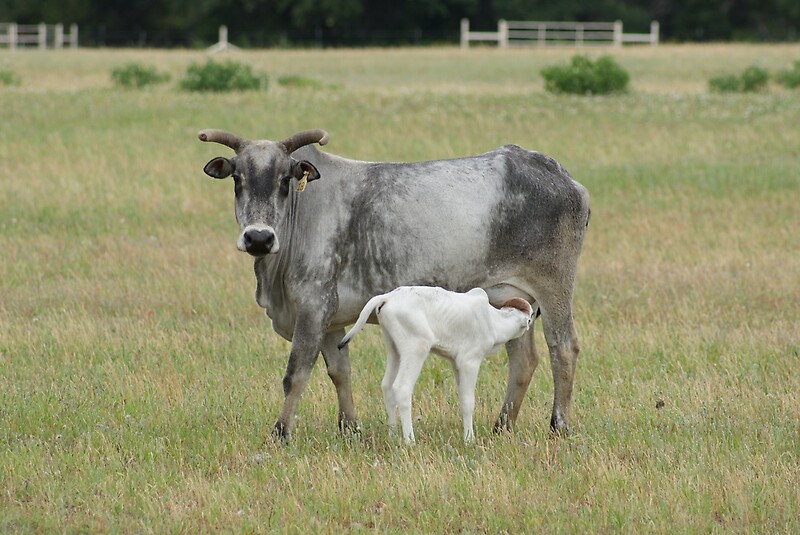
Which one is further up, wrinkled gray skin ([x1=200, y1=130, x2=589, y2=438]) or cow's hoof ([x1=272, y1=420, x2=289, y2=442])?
wrinkled gray skin ([x1=200, y1=130, x2=589, y2=438])

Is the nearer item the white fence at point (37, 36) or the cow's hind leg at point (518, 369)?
the cow's hind leg at point (518, 369)

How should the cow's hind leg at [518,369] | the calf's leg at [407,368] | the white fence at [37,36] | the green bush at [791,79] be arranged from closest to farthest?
the calf's leg at [407,368]
the cow's hind leg at [518,369]
the green bush at [791,79]
the white fence at [37,36]

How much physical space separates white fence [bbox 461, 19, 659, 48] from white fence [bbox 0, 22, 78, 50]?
68.5 ft

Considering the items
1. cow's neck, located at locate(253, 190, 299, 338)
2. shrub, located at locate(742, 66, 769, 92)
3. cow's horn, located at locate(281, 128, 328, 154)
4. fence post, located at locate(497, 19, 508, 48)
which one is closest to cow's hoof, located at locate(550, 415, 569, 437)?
cow's neck, located at locate(253, 190, 299, 338)

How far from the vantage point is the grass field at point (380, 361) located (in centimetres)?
743

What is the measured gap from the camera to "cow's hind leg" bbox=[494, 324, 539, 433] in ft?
30.7

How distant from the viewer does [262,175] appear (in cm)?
851

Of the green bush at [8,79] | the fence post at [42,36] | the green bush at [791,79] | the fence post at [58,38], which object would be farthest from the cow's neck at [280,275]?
the fence post at [58,38]

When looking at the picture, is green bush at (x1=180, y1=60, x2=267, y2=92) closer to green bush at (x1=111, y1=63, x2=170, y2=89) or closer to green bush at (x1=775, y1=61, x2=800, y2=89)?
green bush at (x1=111, y1=63, x2=170, y2=89)

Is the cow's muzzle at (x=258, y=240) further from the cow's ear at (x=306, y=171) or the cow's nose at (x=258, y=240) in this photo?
the cow's ear at (x=306, y=171)

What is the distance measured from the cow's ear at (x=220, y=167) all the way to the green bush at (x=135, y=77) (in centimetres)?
2797

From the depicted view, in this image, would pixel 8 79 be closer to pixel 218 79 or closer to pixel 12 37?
pixel 218 79

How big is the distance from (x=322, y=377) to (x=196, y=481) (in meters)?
3.03

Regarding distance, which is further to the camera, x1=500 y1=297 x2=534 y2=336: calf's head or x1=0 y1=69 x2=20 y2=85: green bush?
x1=0 y1=69 x2=20 y2=85: green bush
